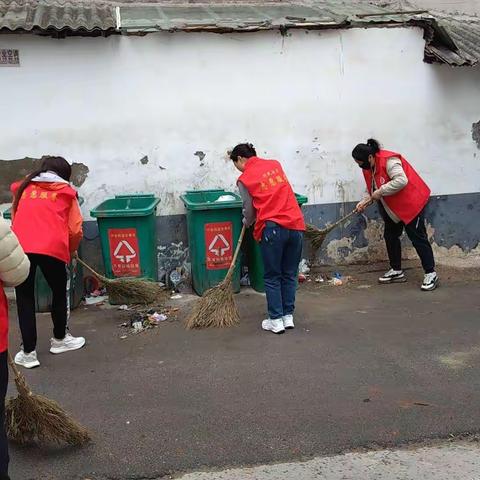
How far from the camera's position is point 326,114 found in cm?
638

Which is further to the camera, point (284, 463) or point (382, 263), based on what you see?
point (382, 263)

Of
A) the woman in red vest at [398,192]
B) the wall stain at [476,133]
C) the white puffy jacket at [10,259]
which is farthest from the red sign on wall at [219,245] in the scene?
the wall stain at [476,133]

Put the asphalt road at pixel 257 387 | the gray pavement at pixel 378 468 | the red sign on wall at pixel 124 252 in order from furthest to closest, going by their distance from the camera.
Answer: the red sign on wall at pixel 124 252
the asphalt road at pixel 257 387
the gray pavement at pixel 378 468

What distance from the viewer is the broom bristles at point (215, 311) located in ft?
16.4

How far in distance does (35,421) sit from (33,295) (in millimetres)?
1333

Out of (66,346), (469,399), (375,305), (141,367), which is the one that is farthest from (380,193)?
(66,346)

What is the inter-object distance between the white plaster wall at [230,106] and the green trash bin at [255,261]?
2.50 feet

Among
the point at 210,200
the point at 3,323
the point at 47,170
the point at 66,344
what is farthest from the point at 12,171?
the point at 3,323

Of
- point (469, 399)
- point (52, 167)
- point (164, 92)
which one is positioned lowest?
point (469, 399)

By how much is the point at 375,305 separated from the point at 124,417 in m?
2.87

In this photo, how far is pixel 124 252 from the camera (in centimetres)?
561

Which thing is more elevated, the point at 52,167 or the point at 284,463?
the point at 52,167

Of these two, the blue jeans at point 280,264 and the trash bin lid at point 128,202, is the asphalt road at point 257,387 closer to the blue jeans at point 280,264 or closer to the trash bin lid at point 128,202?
the blue jeans at point 280,264

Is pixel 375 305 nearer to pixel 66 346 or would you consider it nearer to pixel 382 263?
pixel 382 263
